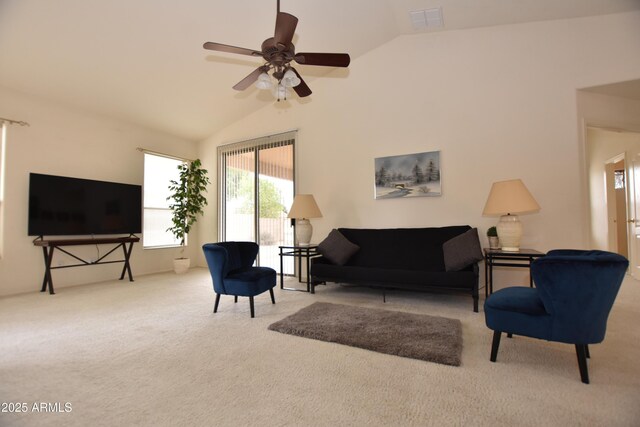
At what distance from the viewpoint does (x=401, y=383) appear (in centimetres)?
177

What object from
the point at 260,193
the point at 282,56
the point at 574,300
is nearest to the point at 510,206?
the point at 574,300

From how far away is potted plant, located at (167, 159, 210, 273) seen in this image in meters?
5.62

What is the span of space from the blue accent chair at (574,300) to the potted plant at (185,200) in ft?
17.8

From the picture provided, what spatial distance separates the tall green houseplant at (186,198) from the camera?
18.5 feet

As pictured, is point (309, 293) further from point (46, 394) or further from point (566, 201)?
point (566, 201)

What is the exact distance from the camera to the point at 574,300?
5.72 ft

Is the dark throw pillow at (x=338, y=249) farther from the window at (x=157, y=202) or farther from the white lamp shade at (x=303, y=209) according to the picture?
the window at (x=157, y=202)

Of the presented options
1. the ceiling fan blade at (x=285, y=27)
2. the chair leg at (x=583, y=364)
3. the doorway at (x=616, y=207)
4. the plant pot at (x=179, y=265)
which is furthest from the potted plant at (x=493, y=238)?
the plant pot at (x=179, y=265)

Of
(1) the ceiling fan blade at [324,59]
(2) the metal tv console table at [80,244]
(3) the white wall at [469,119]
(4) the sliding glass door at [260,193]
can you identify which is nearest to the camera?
(1) the ceiling fan blade at [324,59]

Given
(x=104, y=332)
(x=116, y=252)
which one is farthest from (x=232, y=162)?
(x=104, y=332)

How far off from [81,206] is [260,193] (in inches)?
109

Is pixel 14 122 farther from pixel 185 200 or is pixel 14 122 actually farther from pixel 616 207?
pixel 616 207

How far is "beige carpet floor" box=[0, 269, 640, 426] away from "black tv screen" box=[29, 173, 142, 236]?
1704 mm

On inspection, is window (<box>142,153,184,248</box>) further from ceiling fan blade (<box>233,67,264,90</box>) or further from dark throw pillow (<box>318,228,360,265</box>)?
ceiling fan blade (<box>233,67,264,90</box>)
